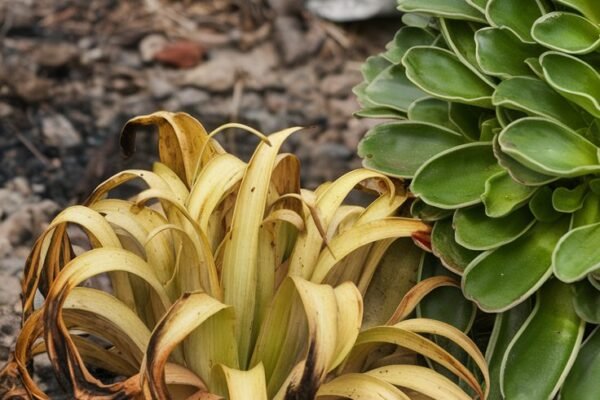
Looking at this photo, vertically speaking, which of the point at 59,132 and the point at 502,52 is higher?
the point at 502,52

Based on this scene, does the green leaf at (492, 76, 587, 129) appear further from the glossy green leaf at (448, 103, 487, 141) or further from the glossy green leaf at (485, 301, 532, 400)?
→ the glossy green leaf at (485, 301, 532, 400)

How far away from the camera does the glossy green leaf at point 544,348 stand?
5.96 feet

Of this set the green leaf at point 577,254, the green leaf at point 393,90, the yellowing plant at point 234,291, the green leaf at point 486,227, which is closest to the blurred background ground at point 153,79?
the yellowing plant at point 234,291

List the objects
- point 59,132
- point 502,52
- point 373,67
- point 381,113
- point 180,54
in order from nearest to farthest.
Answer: point 502,52 → point 381,113 → point 373,67 → point 59,132 → point 180,54

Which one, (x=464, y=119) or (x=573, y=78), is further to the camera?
(x=464, y=119)

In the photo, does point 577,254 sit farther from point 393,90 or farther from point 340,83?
point 340,83

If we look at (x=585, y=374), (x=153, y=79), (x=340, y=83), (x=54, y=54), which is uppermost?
(x=585, y=374)

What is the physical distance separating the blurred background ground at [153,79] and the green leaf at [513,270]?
5.08 ft

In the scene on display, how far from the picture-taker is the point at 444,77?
2031 millimetres

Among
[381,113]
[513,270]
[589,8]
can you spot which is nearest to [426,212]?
[513,270]

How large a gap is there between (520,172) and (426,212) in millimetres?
230

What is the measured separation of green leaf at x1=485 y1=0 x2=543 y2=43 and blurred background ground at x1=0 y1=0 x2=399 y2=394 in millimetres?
1566

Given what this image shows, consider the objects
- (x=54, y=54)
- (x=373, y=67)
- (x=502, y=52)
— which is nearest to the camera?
(x=502, y=52)

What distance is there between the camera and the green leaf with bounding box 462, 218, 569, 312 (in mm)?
1828
